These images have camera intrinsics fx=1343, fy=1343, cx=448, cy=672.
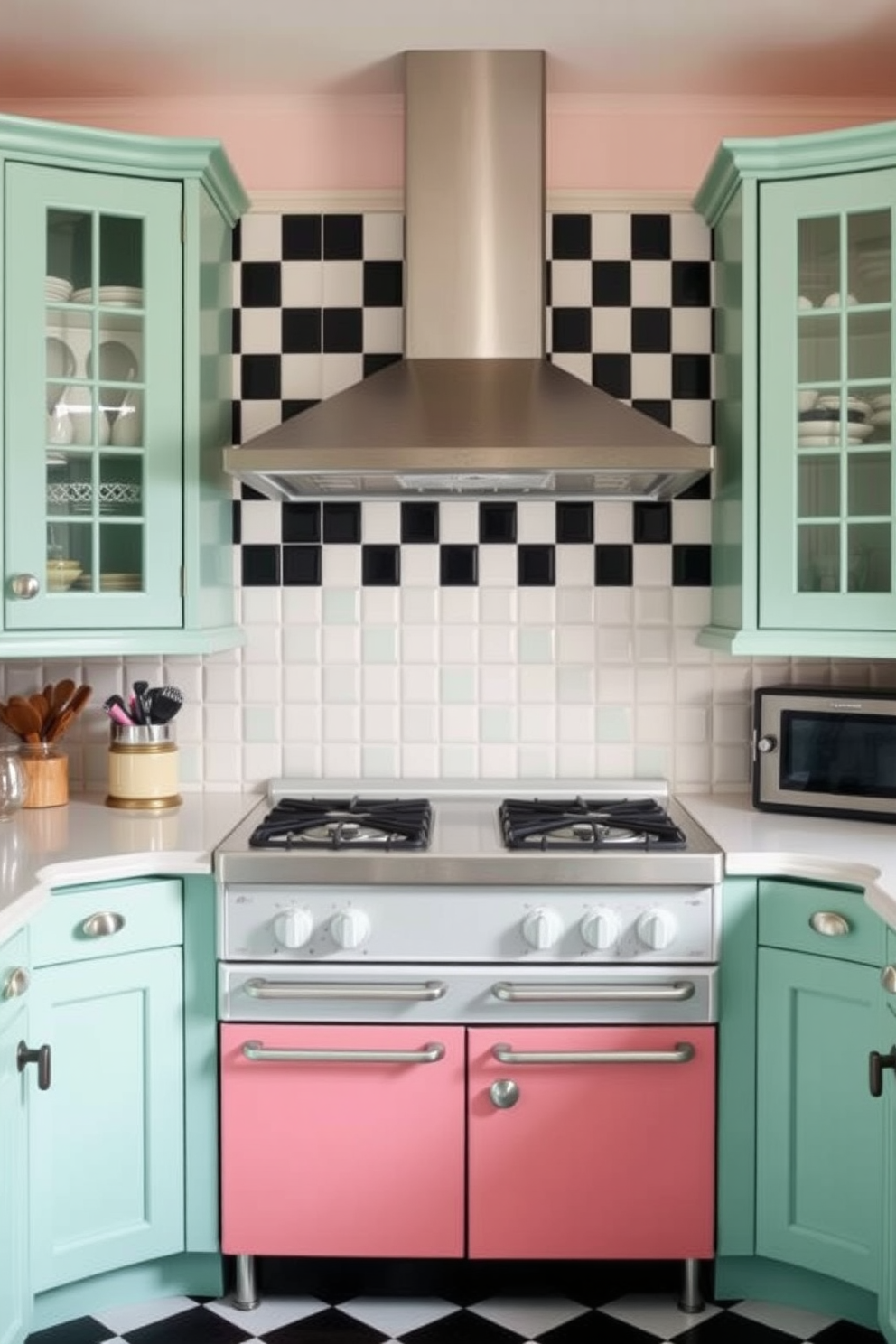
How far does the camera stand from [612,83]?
2.88m

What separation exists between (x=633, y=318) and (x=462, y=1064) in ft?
5.35

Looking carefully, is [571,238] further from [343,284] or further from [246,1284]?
[246,1284]

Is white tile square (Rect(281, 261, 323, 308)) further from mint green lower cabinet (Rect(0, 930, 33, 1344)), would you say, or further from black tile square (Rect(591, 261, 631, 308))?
mint green lower cabinet (Rect(0, 930, 33, 1344))

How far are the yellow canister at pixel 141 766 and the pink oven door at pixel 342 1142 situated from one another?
0.59 m

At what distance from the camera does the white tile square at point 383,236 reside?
2.96 metres

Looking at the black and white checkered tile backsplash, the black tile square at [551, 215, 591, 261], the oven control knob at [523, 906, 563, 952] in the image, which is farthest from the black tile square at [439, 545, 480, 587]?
the oven control knob at [523, 906, 563, 952]

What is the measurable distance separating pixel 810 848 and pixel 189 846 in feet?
3.64

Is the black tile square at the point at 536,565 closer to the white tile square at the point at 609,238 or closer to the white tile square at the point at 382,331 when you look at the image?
the white tile square at the point at 382,331

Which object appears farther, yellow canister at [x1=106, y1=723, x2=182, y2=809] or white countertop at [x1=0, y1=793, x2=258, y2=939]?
yellow canister at [x1=106, y1=723, x2=182, y2=809]

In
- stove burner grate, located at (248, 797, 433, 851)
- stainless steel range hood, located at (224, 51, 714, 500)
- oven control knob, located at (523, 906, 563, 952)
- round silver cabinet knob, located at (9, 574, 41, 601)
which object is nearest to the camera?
oven control knob, located at (523, 906, 563, 952)

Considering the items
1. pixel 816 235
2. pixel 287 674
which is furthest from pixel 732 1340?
pixel 816 235

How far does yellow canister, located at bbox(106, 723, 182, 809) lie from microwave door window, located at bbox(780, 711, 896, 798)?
4.17 ft

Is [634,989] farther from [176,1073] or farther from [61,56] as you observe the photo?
[61,56]

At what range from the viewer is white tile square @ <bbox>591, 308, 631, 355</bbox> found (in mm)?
2961
